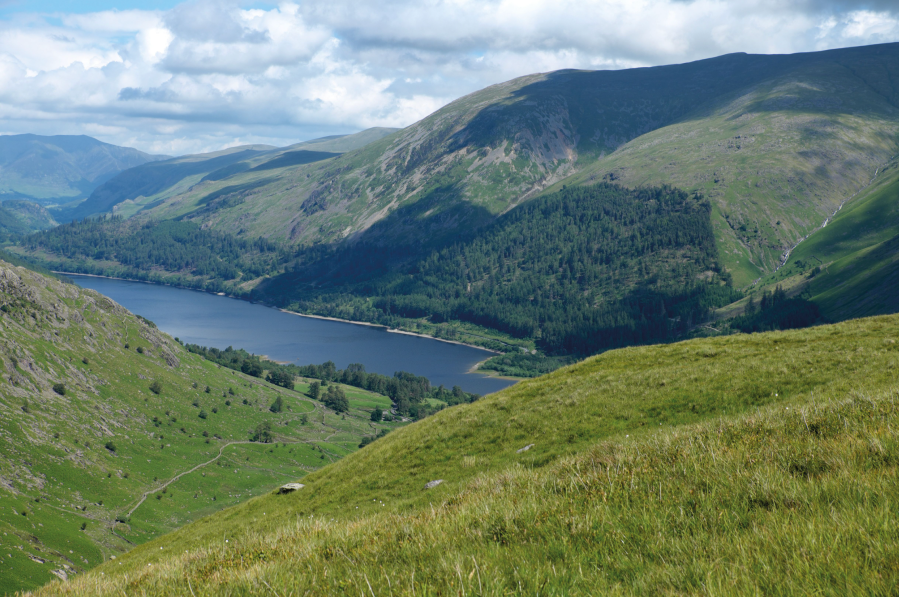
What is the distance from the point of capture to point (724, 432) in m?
11.4

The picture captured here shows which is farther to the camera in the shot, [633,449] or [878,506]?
[633,449]

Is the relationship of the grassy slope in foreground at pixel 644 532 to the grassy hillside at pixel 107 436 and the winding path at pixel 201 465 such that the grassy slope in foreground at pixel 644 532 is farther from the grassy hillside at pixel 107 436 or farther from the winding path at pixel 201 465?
the winding path at pixel 201 465

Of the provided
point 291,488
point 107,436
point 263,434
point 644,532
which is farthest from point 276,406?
point 644,532

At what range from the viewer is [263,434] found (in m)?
170

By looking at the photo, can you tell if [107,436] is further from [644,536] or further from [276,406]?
[644,536]

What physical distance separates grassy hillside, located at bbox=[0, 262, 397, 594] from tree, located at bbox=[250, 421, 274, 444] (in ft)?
7.32

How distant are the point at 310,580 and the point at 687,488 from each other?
5238 millimetres

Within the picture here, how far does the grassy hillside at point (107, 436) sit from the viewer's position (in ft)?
302

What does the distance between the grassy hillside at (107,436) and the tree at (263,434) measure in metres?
2.23

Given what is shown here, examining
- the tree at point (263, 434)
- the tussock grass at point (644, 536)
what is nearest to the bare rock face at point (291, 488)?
the tussock grass at point (644, 536)

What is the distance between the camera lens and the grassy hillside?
91938 millimetres

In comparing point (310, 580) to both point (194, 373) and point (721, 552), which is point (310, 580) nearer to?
→ point (721, 552)

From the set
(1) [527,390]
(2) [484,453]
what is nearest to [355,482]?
(2) [484,453]

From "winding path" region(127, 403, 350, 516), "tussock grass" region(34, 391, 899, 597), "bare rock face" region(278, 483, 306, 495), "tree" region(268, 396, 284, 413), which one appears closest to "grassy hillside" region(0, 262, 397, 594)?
"winding path" region(127, 403, 350, 516)
